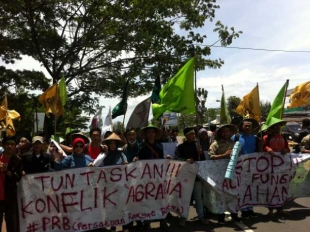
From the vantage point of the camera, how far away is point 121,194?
594 centimetres

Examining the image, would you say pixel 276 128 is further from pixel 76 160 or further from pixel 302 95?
pixel 76 160

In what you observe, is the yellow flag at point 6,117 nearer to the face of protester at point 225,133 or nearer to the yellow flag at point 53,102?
the yellow flag at point 53,102

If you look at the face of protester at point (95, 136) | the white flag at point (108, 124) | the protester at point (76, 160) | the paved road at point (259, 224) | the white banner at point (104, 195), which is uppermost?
the white flag at point (108, 124)

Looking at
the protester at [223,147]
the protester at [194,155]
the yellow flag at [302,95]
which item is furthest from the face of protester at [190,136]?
the yellow flag at [302,95]

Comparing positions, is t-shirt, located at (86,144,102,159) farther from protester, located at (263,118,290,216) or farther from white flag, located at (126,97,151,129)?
protester, located at (263,118,290,216)

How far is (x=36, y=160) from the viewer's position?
18.3 feet

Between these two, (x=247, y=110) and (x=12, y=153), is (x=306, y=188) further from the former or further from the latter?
(x=12, y=153)

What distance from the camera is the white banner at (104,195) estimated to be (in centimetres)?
552

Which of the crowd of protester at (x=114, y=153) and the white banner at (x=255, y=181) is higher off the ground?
the crowd of protester at (x=114, y=153)

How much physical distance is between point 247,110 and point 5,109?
5.30 metres

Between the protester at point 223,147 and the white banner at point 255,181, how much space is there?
11 cm

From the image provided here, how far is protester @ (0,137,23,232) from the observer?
5.17 m

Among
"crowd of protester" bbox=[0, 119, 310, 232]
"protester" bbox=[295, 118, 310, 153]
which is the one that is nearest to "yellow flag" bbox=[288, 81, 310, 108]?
"protester" bbox=[295, 118, 310, 153]

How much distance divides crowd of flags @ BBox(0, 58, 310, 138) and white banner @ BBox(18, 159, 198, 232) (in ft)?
3.77
